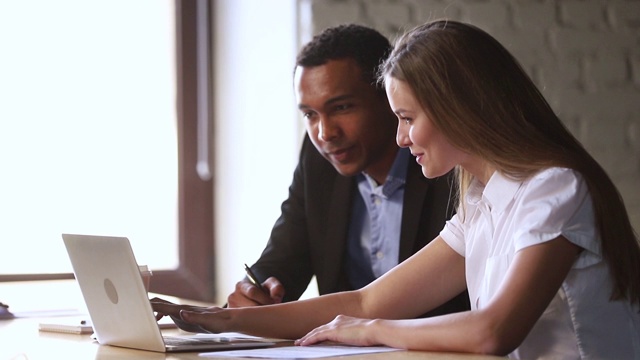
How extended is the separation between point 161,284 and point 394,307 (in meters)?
1.35

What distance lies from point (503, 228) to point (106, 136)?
159 cm

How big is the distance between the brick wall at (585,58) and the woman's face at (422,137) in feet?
3.75

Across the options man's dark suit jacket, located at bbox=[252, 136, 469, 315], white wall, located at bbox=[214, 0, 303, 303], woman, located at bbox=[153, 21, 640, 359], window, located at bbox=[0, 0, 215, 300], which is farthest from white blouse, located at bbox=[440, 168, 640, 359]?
window, located at bbox=[0, 0, 215, 300]

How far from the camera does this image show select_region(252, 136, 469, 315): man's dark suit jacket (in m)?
2.03

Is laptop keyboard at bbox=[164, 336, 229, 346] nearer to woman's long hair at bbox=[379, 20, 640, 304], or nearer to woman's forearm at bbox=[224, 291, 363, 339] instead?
woman's forearm at bbox=[224, 291, 363, 339]

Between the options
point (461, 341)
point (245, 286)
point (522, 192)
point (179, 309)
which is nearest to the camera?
point (461, 341)

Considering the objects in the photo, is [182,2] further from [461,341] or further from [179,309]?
[461,341]

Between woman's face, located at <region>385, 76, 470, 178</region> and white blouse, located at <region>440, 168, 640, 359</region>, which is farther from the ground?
woman's face, located at <region>385, 76, 470, 178</region>

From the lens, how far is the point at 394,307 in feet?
5.48

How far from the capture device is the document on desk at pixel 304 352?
46.4 inches

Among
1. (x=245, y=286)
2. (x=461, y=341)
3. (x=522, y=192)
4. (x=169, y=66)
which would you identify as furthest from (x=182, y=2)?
(x=461, y=341)

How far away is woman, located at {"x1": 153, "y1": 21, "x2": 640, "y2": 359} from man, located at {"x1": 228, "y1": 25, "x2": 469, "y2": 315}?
386 millimetres

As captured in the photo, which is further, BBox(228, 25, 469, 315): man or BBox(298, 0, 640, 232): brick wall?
BBox(298, 0, 640, 232): brick wall

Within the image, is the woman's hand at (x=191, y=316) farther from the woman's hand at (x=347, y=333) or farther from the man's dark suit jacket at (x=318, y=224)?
the man's dark suit jacket at (x=318, y=224)
